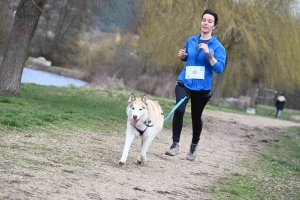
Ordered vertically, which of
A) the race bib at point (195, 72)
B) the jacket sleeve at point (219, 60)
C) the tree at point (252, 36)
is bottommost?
the race bib at point (195, 72)

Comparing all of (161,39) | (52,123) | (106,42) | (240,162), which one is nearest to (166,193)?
(240,162)

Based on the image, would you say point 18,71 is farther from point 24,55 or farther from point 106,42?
point 106,42

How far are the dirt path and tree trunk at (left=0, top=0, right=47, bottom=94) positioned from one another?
502 centimetres

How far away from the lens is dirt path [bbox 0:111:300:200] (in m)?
5.20

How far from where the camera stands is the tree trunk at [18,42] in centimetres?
1442

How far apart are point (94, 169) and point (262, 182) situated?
2.80 metres

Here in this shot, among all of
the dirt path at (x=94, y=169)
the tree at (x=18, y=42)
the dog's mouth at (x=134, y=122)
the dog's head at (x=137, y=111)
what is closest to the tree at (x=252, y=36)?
the tree at (x=18, y=42)

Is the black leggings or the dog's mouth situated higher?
the black leggings

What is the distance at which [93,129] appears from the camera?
11.3m

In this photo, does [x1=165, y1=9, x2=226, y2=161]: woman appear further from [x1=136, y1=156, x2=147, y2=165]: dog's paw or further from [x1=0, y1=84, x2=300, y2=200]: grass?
[x1=0, y1=84, x2=300, y2=200]: grass

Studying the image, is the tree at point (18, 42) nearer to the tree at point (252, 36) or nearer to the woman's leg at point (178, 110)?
the woman's leg at point (178, 110)

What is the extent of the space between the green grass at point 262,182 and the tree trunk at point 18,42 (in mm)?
7162

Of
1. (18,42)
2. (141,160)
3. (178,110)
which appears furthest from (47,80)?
(141,160)

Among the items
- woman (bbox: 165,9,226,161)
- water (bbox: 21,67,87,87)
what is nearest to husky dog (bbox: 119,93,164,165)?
woman (bbox: 165,9,226,161)
